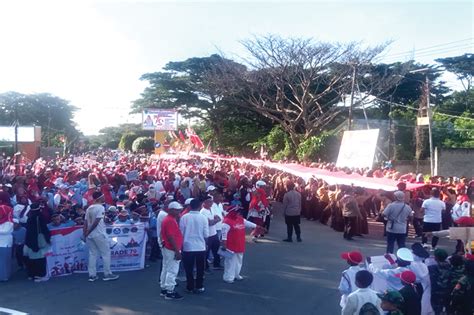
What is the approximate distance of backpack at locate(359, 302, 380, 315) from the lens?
Answer: 505cm

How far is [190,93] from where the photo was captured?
48156mm

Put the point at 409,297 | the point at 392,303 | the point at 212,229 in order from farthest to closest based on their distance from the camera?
the point at 212,229 < the point at 409,297 < the point at 392,303

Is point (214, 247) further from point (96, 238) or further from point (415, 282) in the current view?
point (415, 282)

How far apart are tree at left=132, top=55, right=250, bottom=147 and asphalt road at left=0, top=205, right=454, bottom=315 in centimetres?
3552

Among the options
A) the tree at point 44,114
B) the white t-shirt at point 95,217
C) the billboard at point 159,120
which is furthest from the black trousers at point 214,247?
the tree at point 44,114

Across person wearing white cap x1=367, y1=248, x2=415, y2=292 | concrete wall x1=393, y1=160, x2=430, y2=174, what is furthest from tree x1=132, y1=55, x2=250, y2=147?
person wearing white cap x1=367, y1=248, x2=415, y2=292

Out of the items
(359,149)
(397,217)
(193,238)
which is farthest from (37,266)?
(359,149)

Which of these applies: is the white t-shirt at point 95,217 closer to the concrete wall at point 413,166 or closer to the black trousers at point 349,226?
the black trousers at point 349,226

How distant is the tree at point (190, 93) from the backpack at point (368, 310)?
41004mm

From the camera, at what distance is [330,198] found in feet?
56.1

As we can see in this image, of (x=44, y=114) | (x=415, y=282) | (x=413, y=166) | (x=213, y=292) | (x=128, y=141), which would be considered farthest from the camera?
(x=44, y=114)

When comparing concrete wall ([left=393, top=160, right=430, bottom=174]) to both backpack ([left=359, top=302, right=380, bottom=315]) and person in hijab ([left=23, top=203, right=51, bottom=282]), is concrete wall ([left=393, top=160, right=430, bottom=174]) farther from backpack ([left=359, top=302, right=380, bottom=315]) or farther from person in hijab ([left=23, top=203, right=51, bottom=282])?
backpack ([left=359, top=302, right=380, bottom=315])

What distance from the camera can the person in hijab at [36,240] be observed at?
31.6 ft

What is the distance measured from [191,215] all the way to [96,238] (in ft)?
6.83
